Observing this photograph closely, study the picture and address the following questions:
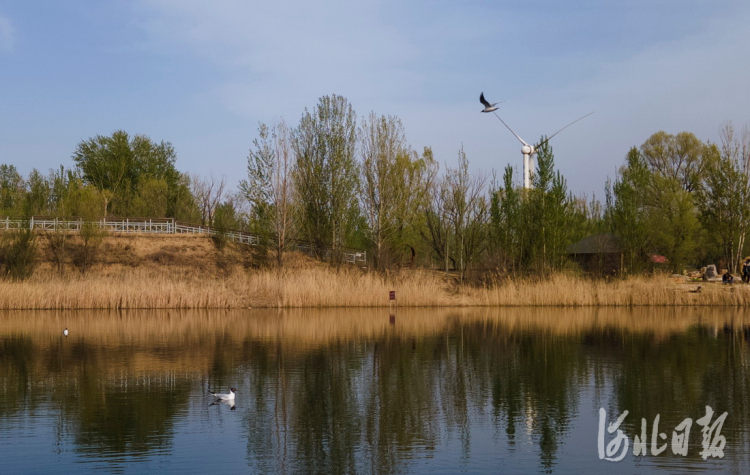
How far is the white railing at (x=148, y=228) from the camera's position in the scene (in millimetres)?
51688

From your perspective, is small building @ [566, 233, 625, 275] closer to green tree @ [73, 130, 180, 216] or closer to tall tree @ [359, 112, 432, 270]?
tall tree @ [359, 112, 432, 270]

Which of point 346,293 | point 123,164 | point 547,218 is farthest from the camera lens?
point 123,164

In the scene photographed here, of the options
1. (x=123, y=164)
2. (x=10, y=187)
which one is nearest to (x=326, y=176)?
(x=123, y=164)

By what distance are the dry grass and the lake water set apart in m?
9.74

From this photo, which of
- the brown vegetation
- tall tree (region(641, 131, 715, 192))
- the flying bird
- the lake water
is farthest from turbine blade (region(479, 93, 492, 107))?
tall tree (region(641, 131, 715, 192))

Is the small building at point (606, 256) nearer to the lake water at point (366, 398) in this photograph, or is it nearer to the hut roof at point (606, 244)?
the hut roof at point (606, 244)

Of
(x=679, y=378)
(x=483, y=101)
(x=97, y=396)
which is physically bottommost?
(x=97, y=396)

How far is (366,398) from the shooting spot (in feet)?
43.8

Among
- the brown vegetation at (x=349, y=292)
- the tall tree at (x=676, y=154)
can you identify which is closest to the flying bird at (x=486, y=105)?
the brown vegetation at (x=349, y=292)

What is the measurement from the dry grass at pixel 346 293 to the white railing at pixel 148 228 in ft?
41.5

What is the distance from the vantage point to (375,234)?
5078 cm

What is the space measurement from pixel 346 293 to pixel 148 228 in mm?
29947

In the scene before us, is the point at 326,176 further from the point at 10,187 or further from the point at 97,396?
the point at 10,187

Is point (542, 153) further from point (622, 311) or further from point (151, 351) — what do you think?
point (151, 351)
